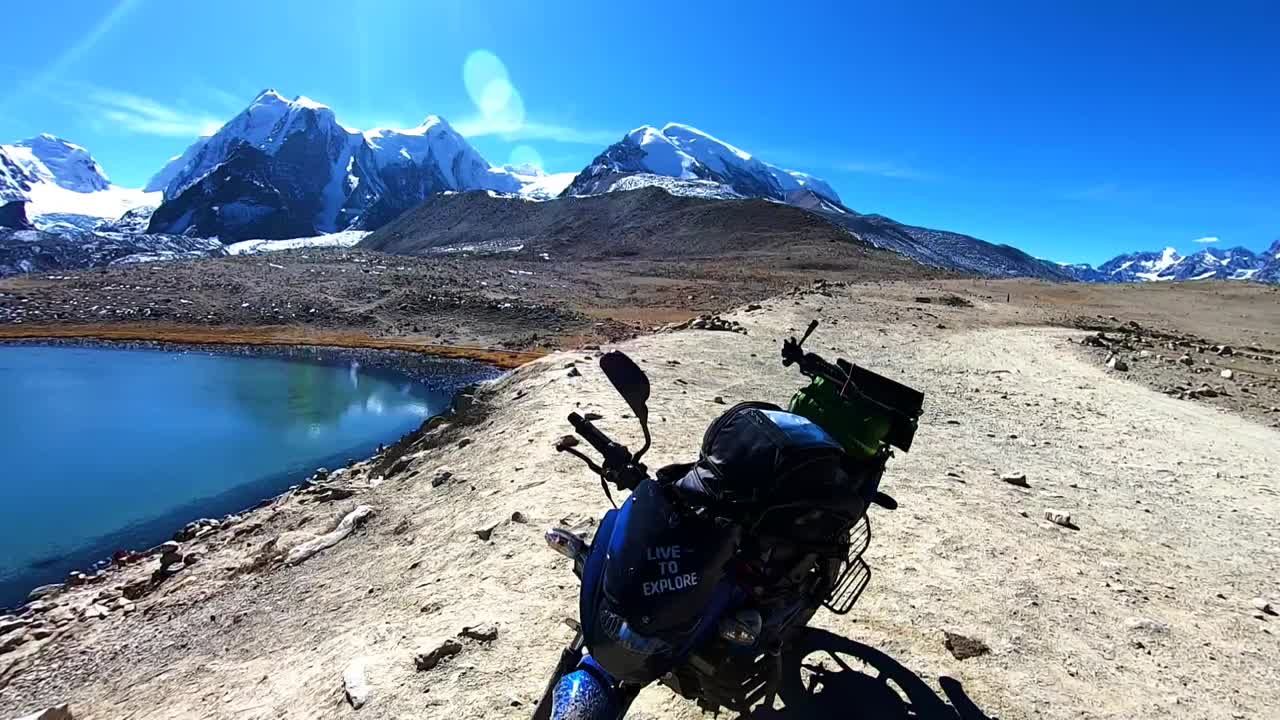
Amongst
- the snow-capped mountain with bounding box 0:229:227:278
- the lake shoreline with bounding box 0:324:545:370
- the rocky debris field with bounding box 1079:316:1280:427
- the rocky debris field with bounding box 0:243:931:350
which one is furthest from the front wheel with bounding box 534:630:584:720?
the snow-capped mountain with bounding box 0:229:227:278

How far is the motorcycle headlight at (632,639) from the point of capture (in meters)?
2.27

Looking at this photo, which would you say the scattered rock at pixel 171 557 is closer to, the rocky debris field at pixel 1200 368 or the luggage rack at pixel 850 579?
the luggage rack at pixel 850 579

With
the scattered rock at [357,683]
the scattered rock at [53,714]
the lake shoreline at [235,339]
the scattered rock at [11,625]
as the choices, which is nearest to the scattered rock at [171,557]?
the scattered rock at [11,625]

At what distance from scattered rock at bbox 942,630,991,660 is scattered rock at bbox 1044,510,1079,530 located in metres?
2.78

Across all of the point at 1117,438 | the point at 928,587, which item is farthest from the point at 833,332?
the point at 928,587

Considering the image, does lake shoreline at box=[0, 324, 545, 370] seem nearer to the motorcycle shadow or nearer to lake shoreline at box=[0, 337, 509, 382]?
lake shoreline at box=[0, 337, 509, 382]

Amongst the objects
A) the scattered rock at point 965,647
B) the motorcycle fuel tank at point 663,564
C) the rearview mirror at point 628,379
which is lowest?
the scattered rock at point 965,647

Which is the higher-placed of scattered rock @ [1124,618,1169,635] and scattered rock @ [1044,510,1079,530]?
scattered rock @ [1044,510,1079,530]

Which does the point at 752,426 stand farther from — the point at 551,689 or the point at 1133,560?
the point at 1133,560

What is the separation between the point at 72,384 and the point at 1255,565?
29645mm

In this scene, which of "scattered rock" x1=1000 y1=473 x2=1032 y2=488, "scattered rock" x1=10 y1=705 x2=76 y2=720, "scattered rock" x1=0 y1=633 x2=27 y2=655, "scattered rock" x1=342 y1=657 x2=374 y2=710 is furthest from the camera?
"scattered rock" x1=1000 y1=473 x2=1032 y2=488

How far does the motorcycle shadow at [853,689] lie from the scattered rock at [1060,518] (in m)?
3.27

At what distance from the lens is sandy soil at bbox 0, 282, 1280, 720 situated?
13.2 ft

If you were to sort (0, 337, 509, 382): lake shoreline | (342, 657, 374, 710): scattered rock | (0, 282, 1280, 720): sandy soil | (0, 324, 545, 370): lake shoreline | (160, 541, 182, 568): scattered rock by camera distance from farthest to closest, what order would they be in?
1. (0, 324, 545, 370): lake shoreline
2. (0, 337, 509, 382): lake shoreline
3. (160, 541, 182, 568): scattered rock
4. (0, 282, 1280, 720): sandy soil
5. (342, 657, 374, 710): scattered rock
